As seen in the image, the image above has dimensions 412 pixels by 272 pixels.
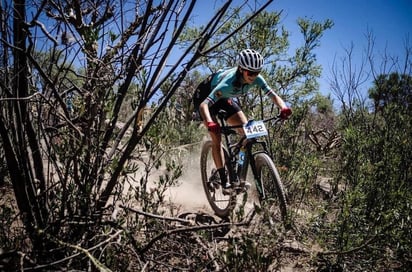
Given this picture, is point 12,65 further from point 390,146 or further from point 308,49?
point 308,49

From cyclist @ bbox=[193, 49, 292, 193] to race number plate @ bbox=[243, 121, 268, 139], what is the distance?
36cm

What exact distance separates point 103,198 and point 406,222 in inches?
108

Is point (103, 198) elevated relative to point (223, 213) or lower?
elevated

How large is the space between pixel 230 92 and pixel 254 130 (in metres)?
0.68

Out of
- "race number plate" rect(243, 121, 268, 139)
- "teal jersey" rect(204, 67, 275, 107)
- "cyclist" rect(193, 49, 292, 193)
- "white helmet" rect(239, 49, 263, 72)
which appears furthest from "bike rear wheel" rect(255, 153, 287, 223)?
"white helmet" rect(239, 49, 263, 72)

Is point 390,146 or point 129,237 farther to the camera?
point 390,146

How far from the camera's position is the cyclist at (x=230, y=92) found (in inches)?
145

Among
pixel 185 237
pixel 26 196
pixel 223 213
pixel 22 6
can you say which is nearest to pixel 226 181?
pixel 223 213

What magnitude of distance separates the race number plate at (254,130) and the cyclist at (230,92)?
36cm

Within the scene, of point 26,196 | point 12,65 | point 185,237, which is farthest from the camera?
point 185,237

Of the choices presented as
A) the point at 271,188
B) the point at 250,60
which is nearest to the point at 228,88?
the point at 250,60

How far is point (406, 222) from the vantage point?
277 centimetres

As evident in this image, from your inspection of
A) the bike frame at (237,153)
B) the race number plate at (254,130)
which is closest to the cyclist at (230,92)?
the bike frame at (237,153)

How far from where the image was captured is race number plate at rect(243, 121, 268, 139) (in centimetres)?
357
